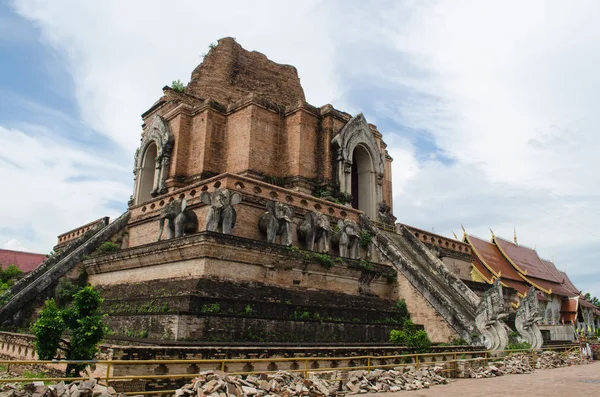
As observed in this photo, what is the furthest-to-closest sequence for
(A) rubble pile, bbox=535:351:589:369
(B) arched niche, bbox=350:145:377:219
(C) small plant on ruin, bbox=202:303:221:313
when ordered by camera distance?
(B) arched niche, bbox=350:145:377:219
(A) rubble pile, bbox=535:351:589:369
(C) small plant on ruin, bbox=202:303:221:313

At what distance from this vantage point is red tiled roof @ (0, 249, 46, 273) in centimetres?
3327

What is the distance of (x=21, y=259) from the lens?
34.0m

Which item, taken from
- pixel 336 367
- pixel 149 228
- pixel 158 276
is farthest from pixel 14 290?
pixel 336 367

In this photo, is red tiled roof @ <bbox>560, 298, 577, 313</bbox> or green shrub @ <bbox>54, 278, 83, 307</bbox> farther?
red tiled roof @ <bbox>560, 298, 577, 313</bbox>

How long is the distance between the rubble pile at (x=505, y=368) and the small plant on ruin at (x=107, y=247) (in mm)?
11326

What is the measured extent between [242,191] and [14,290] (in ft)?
24.1

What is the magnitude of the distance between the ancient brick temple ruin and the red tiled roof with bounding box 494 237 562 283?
410 inches

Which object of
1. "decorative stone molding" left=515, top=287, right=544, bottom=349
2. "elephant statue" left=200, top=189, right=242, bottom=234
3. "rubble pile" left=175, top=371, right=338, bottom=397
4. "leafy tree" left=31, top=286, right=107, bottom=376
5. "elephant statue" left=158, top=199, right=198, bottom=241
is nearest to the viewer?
"rubble pile" left=175, top=371, right=338, bottom=397

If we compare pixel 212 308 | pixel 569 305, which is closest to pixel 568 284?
pixel 569 305

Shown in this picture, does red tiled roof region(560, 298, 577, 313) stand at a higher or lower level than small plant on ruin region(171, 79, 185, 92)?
lower

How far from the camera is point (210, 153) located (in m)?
Result: 18.4

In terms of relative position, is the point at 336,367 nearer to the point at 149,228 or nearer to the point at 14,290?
the point at 149,228

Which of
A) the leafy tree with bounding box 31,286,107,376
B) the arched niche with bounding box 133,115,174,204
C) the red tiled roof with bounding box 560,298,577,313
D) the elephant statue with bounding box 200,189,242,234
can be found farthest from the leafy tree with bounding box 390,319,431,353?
the red tiled roof with bounding box 560,298,577,313

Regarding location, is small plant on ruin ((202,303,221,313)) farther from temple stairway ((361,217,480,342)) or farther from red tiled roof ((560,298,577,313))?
red tiled roof ((560,298,577,313))
